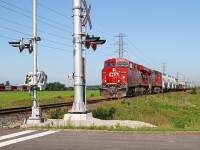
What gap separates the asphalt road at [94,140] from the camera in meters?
7.82

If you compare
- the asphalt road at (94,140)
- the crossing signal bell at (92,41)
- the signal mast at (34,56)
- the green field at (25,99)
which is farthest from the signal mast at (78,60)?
the green field at (25,99)

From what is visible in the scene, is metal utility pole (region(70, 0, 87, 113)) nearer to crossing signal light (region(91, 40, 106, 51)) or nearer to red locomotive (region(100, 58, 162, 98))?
crossing signal light (region(91, 40, 106, 51))

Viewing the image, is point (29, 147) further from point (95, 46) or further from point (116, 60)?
point (116, 60)

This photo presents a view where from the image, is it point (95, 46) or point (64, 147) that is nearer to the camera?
point (64, 147)

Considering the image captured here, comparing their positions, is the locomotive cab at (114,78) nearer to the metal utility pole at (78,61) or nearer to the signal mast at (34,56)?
the metal utility pole at (78,61)

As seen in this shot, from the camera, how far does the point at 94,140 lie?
8797 millimetres

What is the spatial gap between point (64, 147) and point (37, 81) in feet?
19.7

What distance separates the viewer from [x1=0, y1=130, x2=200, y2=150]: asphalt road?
7821 mm

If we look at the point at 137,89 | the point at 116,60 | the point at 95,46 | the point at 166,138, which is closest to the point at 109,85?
the point at 116,60

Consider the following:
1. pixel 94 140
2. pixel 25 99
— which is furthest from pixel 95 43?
pixel 25 99

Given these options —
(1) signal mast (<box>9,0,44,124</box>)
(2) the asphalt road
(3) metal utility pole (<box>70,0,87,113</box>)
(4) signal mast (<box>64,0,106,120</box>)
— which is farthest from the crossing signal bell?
(2) the asphalt road

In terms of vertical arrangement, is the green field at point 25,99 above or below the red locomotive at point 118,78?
below

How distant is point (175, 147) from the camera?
7.87 meters

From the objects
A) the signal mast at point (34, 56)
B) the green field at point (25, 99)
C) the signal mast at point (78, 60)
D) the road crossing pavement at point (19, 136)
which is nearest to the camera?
the road crossing pavement at point (19, 136)
